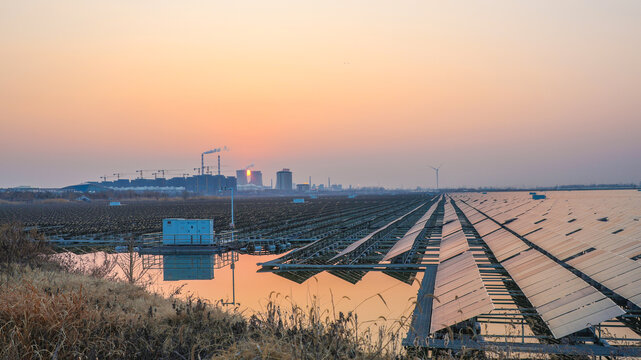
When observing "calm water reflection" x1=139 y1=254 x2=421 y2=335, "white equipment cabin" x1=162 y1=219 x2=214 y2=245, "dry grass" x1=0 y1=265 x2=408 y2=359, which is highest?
"dry grass" x1=0 y1=265 x2=408 y2=359

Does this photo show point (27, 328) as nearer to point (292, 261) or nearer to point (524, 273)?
point (524, 273)

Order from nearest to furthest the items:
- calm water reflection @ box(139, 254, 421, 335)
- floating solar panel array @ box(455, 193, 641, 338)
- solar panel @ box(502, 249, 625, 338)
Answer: solar panel @ box(502, 249, 625, 338)
floating solar panel array @ box(455, 193, 641, 338)
calm water reflection @ box(139, 254, 421, 335)

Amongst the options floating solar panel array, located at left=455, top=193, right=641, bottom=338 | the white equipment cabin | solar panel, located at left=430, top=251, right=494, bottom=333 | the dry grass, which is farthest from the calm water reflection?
the white equipment cabin

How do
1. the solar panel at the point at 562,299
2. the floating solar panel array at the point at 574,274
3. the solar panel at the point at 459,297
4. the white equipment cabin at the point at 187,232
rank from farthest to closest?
the white equipment cabin at the point at 187,232
the solar panel at the point at 459,297
the floating solar panel array at the point at 574,274
the solar panel at the point at 562,299

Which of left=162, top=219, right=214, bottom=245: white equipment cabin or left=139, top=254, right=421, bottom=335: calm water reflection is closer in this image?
left=139, top=254, right=421, bottom=335: calm water reflection

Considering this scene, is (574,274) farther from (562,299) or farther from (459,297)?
(459,297)

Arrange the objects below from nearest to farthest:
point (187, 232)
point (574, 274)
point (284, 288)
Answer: point (574, 274)
point (284, 288)
point (187, 232)

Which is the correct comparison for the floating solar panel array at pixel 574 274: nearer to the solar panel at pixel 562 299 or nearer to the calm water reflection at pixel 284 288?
the solar panel at pixel 562 299

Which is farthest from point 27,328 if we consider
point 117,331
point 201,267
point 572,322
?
point 201,267

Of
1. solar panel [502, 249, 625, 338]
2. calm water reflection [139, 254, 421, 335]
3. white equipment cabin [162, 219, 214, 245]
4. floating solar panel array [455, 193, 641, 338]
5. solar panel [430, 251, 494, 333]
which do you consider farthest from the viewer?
white equipment cabin [162, 219, 214, 245]

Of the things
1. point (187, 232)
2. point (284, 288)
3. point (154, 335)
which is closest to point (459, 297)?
point (154, 335)

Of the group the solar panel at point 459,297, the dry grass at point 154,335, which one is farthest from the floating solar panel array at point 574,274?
the dry grass at point 154,335

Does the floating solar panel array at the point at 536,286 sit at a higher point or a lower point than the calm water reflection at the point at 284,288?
higher

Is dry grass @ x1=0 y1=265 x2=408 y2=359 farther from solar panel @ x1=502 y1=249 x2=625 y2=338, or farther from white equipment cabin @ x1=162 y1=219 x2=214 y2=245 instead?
white equipment cabin @ x1=162 y1=219 x2=214 y2=245
